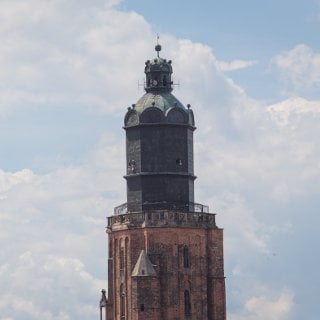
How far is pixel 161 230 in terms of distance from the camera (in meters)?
150

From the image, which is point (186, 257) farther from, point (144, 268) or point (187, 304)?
point (144, 268)

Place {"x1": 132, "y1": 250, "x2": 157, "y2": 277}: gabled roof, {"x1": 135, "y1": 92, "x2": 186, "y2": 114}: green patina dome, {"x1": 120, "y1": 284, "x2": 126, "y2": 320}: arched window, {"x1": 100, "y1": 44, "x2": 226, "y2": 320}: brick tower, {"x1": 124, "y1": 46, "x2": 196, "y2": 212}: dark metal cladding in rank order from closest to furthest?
1. {"x1": 132, "y1": 250, "x2": 157, "y2": 277}: gabled roof
2. {"x1": 100, "y1": 44, "x2": 226, "y2": 320}: brick tower
3. {"x1": 120, "y1": 284, "x2": 126, "y2": 320}: arched window
4. {"x1": 124, "y1": 46, "x2": 196, "y2": 212}: dark metal cladding
5. {"x1": 135, "y1": 92, "x2": 186, "y2": 114}: green patina dome

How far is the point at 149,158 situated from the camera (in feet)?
502

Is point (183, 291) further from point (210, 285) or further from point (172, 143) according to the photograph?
point (172, 143)

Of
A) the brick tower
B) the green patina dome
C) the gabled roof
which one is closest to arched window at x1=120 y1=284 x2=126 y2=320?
the brick tower

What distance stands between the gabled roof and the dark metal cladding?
5853 mm

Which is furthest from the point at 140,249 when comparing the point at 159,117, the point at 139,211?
the point at 159,117

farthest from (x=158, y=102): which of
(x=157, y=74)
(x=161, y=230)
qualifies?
(x=161, y=230)

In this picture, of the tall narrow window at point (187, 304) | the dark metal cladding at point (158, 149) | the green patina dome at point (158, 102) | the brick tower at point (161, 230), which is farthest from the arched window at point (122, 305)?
the green patina dome at point (158, 102)

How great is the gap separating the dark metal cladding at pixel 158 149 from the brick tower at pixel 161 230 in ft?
0.32

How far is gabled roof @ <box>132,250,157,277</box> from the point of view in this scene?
148000mm

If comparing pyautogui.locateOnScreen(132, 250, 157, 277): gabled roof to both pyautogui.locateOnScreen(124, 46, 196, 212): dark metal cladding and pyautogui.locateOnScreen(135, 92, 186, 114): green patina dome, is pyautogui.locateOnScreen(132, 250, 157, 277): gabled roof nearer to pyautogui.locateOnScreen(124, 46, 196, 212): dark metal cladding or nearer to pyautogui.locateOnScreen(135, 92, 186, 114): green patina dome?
pyautogui.locateOnScreen(124, 46, 196, 212): dark metal cladding

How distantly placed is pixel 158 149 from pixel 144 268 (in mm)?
12469

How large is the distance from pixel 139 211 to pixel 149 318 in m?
11.0
